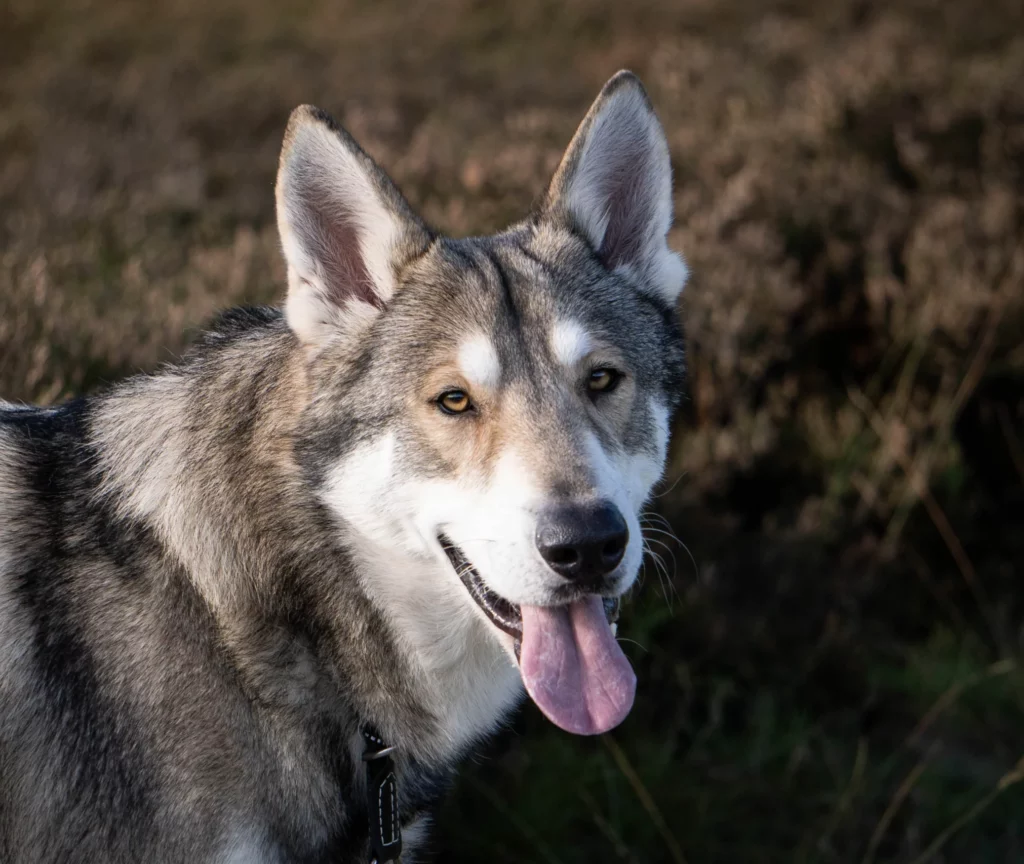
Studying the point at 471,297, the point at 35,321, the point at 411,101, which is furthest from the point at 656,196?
the point at 411,101

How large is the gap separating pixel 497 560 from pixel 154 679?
0.79 m

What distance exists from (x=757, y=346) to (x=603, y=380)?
10.5 feet

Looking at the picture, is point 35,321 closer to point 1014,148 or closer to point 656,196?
point 656,196

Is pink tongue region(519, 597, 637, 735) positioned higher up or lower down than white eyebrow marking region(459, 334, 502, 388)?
lower down

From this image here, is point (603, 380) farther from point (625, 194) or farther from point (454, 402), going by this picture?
point (625, 194)

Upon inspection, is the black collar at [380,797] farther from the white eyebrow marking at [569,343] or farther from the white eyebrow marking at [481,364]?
the white eyebrow marking at [569,343]

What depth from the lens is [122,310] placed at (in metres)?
4.55

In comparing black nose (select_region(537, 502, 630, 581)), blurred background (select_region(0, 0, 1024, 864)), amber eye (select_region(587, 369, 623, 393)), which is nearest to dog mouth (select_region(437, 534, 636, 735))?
black nose (select_region(537, 502, 630, 581))

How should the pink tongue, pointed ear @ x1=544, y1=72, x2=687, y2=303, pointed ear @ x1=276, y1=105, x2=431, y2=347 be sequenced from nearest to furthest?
the pink tongue → pointed ear @ x1=276, y1=105, x2=431, y2=347 → pointed ear @ x1=544, y1=72, x2=687, y2=303

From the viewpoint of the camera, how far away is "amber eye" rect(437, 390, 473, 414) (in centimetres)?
250

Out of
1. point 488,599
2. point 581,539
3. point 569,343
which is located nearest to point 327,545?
point 488,599

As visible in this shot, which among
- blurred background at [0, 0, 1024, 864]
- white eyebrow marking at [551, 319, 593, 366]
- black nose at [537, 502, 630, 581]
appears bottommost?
blurred background at [0, 0, 1024, 864]

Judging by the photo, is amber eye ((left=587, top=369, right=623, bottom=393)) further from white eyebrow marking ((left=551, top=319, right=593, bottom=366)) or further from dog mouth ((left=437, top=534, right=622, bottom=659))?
dog mouth ((left=437, top=534, right=622, bottom=659))

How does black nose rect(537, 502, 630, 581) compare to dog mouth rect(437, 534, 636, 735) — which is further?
dog mouth rect(437, 534, 636, 735)
